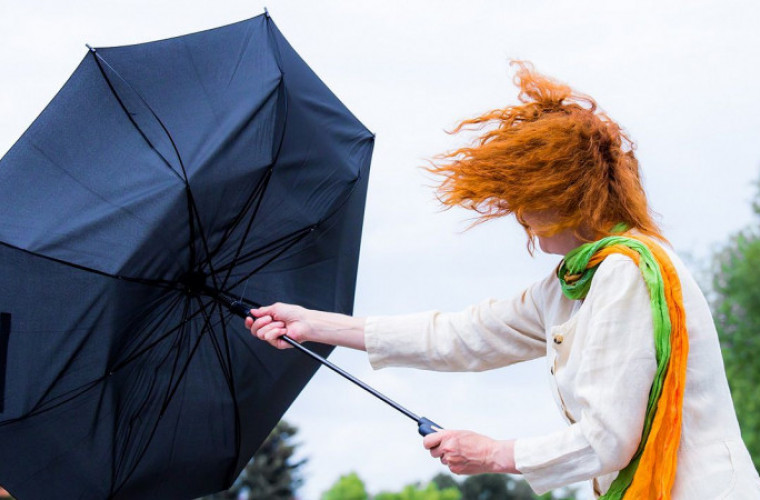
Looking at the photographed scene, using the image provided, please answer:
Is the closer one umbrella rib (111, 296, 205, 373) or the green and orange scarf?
the green and orange scarf

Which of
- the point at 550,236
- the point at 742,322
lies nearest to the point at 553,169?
the point at 550,236

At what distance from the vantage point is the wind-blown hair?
269 cm

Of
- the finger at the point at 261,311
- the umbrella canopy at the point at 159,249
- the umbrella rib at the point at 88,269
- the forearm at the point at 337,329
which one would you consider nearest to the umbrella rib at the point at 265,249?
the umbrella canopy at the point at 159,249

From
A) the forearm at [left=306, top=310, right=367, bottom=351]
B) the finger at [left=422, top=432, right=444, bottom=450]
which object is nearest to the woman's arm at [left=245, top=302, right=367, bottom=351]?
the forearm at [left=306, top=310, right=367, bottom=351]

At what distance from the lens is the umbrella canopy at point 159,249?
135 inches

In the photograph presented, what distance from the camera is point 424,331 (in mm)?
3271

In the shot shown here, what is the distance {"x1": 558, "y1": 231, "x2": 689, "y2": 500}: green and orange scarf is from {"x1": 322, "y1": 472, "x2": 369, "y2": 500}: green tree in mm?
40373

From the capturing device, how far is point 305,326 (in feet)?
11.5

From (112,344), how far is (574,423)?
174 centimetres

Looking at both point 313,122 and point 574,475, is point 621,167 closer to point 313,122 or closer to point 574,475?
point 574,475

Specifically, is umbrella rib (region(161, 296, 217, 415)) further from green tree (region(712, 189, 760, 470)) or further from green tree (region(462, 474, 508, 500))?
green tree (region(462, 474, 508, 500))

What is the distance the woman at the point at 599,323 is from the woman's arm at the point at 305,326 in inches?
22.8

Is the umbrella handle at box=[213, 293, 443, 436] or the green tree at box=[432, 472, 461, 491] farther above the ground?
the umbrella handle at box=[213, 293, 443, 436]

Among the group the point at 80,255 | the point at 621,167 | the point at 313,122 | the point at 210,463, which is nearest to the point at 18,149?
the point at 80,255
